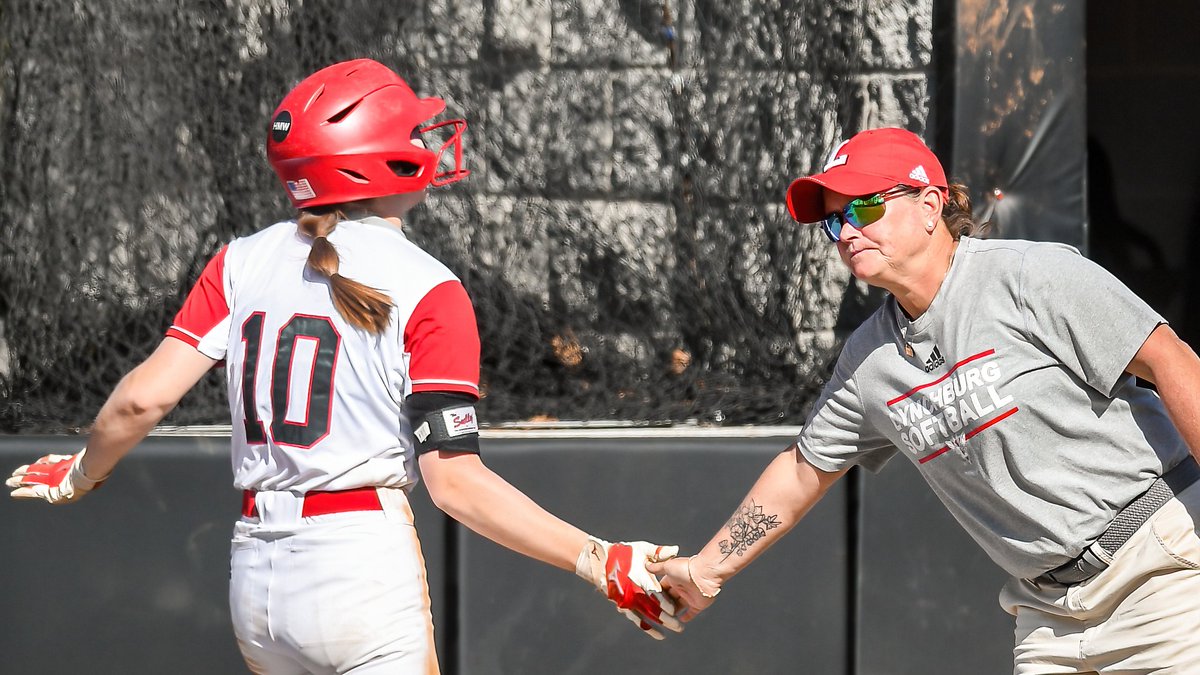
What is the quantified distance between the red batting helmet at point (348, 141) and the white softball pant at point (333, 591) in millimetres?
628

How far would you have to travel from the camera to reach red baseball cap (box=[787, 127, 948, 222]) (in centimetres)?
266

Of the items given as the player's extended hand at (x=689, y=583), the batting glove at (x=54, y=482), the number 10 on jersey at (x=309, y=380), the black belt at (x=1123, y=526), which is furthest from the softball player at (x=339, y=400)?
the black belt at (x=1123, y=526)

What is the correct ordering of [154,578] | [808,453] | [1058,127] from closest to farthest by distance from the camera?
1. [808,453]
2. [154,578]
3. [1058,127]

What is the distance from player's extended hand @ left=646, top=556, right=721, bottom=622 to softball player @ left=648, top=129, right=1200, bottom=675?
0.61m

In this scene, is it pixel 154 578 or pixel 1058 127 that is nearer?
pixel 154 578

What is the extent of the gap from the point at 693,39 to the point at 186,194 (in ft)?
6.37

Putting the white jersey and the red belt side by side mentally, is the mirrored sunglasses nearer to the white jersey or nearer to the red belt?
the white jersey

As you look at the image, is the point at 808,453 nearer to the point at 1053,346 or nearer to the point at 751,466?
the point at 1053,346

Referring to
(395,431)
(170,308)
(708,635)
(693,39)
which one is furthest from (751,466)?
(170,308)

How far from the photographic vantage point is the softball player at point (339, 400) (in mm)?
2426

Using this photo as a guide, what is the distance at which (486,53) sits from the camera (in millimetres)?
4680

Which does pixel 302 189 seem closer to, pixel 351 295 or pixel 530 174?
pixel 351 295

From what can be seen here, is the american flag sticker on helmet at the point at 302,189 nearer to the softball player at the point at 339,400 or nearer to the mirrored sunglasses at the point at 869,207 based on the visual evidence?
the softball player at the point at 339,400

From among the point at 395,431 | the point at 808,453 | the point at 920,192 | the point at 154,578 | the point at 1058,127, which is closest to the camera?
the point at 395,431
